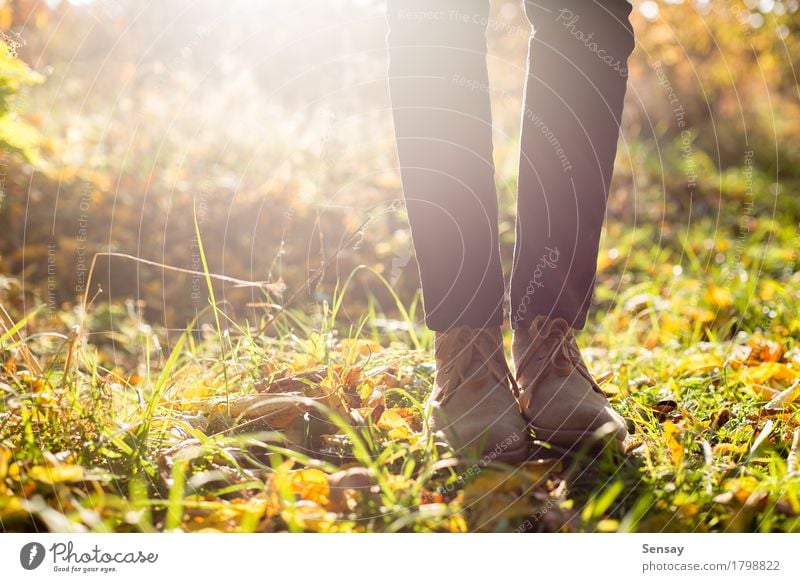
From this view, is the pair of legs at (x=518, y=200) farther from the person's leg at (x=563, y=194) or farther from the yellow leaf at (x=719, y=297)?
the yellow leaf at (x=719, y=297)

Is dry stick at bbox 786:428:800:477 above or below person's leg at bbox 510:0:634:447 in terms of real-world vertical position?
below

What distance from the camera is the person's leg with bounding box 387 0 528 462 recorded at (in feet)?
4.38

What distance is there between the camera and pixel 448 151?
4.54 ft

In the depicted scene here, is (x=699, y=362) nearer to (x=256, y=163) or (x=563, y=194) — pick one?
(x=563, y=194)

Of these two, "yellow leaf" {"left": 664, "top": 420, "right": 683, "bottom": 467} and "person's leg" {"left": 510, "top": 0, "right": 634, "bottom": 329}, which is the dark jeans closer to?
"person's leg" {"left": 510, "top": 0, "right": 634, "bottom": 329}

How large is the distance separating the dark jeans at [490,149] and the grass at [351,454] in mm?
320

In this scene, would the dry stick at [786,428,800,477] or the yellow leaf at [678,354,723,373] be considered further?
the yellow leaf at [678,354,723,373]

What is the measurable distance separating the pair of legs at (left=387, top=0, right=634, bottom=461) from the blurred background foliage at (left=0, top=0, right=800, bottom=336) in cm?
33

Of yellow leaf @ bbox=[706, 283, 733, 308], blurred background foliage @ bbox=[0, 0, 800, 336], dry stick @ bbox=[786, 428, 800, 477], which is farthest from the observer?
blurred background foliage @ bbox=[0, 0, 800, 336]

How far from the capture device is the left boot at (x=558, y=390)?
135 centimetres

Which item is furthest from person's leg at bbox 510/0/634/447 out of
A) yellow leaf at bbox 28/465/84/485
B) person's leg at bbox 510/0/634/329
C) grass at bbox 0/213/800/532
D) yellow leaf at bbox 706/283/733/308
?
yellow leaf at bbox 706/283/733/308

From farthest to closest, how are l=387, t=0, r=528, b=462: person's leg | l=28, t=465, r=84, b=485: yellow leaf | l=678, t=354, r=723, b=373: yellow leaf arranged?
1. l=678, t=354, r=723, b=373: yellow leaf
2. l=387, t=0, r=528, b=462: person's leg
3. l=28, t=465, r=84, b=485: yellow leaf
